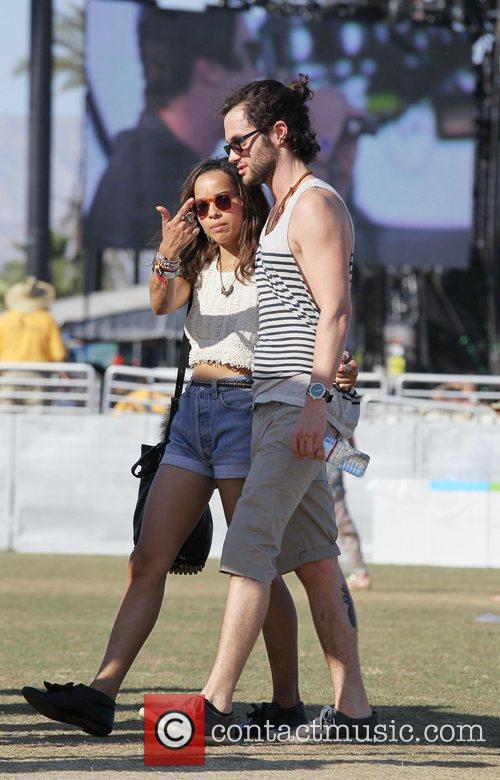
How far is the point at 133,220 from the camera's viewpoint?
26469 millimetres

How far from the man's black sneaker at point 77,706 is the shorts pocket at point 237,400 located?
1064 millimetres

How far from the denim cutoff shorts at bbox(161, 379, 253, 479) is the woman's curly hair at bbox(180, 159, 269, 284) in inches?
16.0

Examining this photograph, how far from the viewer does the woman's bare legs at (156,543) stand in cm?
510

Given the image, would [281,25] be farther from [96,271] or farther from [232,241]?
[232,241]

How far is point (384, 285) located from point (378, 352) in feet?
5.70

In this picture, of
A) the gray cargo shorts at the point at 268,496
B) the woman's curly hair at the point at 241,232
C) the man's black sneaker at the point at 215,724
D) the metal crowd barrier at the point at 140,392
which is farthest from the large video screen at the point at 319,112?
the man's black sneaker at the point at 215,724

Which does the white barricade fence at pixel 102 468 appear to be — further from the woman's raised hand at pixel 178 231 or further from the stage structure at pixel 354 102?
the stage structure at pixel 354 102

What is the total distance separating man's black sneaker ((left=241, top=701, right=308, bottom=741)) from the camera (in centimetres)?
507

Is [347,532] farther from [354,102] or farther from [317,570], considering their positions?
[354,102]

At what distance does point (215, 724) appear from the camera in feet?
15.5

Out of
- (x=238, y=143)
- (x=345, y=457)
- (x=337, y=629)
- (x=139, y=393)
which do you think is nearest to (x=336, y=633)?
(x=337, y=629)

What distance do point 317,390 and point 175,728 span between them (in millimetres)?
1137


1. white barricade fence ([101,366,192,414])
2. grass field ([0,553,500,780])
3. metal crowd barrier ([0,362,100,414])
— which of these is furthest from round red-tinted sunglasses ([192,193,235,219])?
metal crowd barrier ([0,362,100,414])

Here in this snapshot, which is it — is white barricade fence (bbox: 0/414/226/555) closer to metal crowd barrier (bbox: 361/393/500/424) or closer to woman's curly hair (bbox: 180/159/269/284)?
metal crowd barrier (bbox: 361/393/500/424)
